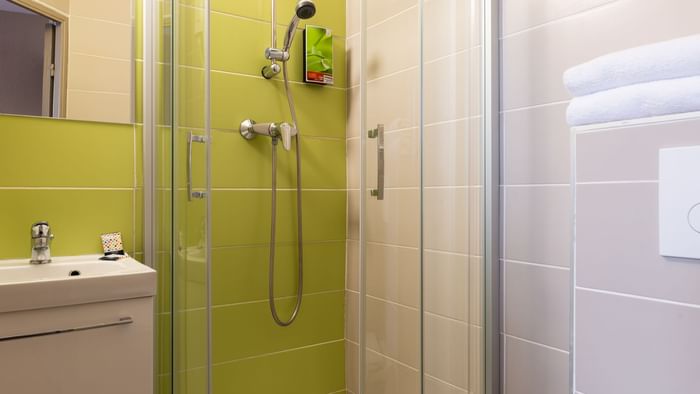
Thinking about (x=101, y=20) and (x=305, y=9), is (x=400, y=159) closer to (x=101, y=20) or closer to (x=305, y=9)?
(x=305, y=9)

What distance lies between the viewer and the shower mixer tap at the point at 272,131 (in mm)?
1593

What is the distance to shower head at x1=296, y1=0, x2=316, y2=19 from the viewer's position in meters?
1.59

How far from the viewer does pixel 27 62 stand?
4.52 feet

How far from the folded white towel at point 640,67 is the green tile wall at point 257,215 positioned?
36.7 inches

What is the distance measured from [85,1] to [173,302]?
40.8 inches

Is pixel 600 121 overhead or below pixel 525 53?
below

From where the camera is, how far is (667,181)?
73 cm

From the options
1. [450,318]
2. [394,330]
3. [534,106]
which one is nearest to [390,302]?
[394,330]

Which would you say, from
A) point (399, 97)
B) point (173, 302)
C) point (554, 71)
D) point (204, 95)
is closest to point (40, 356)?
point (173, 302)

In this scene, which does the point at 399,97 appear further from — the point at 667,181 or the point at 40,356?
the point at 40,356

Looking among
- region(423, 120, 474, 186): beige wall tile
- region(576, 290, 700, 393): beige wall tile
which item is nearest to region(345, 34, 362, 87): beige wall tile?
region(423, 120, 474, 186): beige wall tile

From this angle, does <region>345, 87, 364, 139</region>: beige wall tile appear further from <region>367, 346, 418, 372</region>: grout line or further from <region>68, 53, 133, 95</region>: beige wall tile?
<region>367, 346, 418, 372</region>: grout line

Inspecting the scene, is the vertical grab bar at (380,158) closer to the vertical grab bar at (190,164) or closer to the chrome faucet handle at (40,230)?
the vertical grab bar at (190,164)

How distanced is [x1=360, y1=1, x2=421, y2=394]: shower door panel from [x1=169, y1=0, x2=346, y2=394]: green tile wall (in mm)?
477
